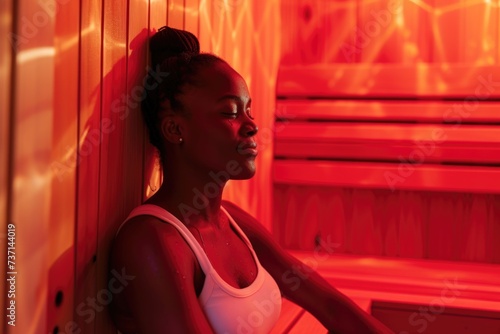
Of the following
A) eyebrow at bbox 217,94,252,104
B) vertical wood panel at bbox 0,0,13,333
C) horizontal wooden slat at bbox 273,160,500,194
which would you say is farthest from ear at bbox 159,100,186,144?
horizontal wooden slat at bbox 273,160,500,194

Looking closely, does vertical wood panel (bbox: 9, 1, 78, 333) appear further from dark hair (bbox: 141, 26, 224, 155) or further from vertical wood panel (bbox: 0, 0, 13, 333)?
dark hair (bbox: 141, 26, 224, 155)

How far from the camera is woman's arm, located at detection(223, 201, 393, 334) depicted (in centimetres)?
160

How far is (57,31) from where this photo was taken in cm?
109

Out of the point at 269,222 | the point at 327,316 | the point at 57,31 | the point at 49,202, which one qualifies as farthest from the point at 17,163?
the point at 269,222

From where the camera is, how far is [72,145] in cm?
116

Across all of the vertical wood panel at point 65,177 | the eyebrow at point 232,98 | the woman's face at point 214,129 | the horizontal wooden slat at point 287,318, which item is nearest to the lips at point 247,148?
the woman's face at point 214,129

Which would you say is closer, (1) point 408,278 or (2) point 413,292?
(2) point 413,292

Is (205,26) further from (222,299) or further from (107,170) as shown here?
(222,299)

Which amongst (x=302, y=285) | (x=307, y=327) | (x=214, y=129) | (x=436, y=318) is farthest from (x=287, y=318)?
(x=214, y=129)

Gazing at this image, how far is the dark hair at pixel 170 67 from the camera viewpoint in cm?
137

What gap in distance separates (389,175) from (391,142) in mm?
148

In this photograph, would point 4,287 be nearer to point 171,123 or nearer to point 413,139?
point 171,123

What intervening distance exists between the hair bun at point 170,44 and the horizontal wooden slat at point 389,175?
4.57 feet

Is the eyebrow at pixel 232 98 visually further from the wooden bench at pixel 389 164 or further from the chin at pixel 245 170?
the wooden bench at pixel 389 164
